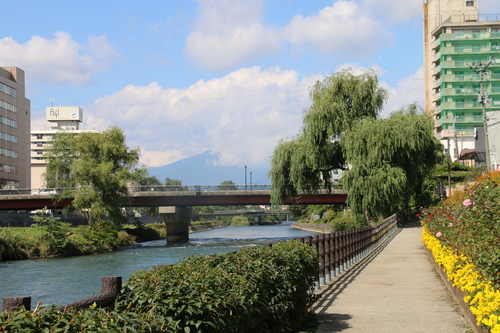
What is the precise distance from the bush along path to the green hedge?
234 centimetres

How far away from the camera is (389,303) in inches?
424

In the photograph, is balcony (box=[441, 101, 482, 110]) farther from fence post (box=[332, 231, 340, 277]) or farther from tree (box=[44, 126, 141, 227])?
fence post (box=[332, 231, 340, 277])

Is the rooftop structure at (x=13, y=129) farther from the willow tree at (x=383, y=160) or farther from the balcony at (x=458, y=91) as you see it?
the balcony at (x=458, y=91)

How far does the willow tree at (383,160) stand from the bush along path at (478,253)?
21.1 metres

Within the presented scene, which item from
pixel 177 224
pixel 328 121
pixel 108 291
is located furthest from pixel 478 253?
pixel 177 224

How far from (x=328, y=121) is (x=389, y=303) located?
91.1ft

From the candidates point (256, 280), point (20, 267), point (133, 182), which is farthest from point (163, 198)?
point (256, 280)

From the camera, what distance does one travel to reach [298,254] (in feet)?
28.7

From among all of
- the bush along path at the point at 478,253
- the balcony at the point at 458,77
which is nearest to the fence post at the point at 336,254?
the bush along path at the point at 478,253

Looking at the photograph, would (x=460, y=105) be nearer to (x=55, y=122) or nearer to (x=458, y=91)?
(x=458, y=91)

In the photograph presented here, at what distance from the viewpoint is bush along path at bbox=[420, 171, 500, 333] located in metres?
6.65

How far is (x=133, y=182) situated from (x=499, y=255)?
174 ft

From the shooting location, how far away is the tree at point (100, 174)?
51.1 meters

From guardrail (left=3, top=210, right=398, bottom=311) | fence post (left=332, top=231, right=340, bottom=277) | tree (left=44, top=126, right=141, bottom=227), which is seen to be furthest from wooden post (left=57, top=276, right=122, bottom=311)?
tree (left=44, top=126, right=141, bottom=227)
